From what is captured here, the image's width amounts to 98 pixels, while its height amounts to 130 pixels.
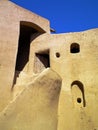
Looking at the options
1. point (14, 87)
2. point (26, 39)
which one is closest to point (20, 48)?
point (26, 39)

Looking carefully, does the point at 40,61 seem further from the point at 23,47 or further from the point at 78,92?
the point at 78,92

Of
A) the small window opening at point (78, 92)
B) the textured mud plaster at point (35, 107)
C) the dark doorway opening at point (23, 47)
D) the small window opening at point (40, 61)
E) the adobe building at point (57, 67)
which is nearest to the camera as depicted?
the textured mud plaster at point (35, 107)

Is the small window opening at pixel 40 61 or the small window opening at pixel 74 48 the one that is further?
the small window opening at pixel 40 61

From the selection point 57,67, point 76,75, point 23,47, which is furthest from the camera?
point 23,47

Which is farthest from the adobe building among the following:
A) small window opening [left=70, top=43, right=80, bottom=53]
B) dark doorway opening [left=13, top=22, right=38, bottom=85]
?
dark doorway opening [left=13, top=22, right=38, bottom=85]

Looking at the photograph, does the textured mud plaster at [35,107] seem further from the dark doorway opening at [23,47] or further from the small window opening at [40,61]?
the dark doorway opening at [23,47]

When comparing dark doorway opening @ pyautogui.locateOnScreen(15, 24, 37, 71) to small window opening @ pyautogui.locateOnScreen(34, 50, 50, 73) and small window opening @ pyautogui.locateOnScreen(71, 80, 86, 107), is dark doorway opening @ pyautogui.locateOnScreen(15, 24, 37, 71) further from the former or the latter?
small window opening @ pyautogui.locateOnScreen(71, 80, 86, 107)

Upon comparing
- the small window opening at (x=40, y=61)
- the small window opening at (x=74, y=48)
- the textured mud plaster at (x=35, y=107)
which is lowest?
the textured mud plaster at (x=35, y=107)

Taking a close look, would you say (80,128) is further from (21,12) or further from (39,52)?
(21,12)

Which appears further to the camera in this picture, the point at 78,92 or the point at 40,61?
the point at 40,61

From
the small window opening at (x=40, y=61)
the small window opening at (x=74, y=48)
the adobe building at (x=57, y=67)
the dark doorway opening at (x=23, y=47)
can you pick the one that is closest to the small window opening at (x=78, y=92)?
the adobe building at (x=57, y=67)

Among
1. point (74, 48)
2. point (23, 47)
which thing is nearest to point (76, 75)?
point (74, 48)

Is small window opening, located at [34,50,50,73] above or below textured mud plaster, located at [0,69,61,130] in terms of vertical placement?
above

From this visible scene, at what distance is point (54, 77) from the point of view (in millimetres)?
7355
